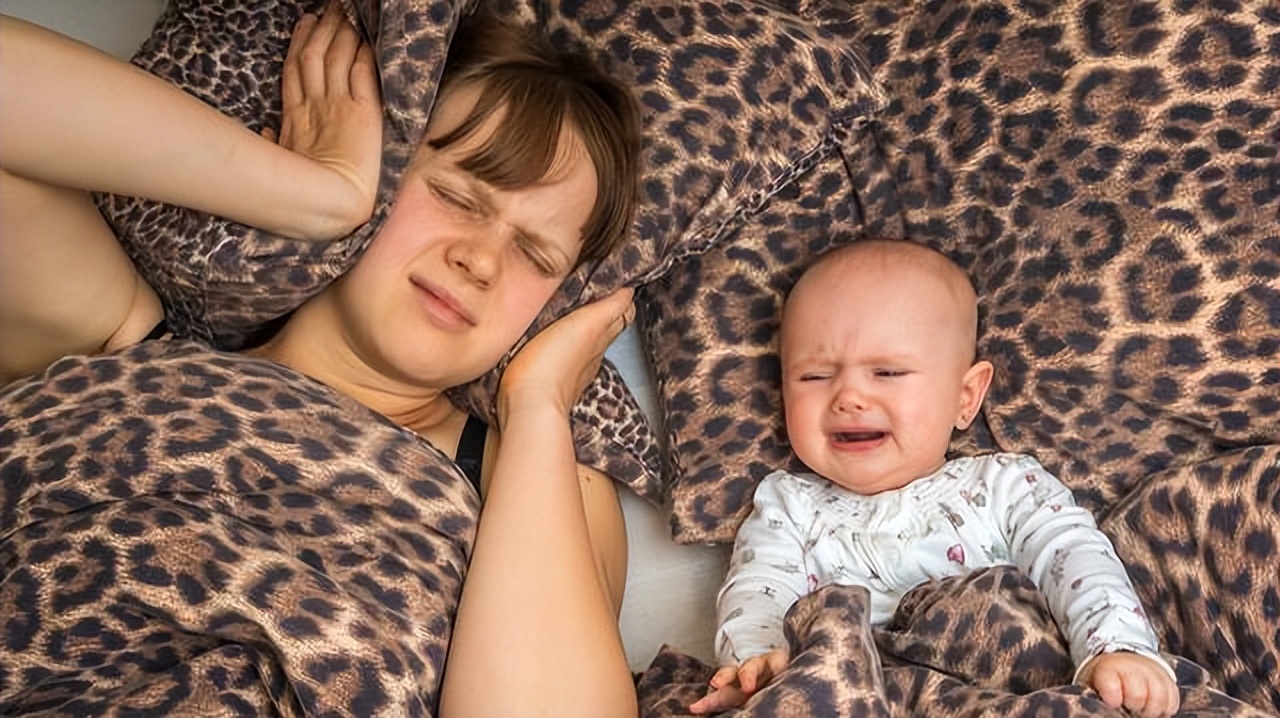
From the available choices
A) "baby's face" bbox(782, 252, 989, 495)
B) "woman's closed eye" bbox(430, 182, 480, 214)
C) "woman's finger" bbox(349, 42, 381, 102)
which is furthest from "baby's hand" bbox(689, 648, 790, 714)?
"woman's finger" bbox(349, 42, 381, 102)

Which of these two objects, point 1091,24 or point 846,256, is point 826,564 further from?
point 1091,24

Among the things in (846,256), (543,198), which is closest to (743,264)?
(846,256)

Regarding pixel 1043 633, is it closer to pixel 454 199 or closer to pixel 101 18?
pixel 454 199

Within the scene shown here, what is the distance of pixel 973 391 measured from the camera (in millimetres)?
1788

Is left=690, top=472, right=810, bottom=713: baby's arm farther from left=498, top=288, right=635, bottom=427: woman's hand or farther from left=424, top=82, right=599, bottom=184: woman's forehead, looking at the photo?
left=424, top=82, right=599, bottom=184: woman's forehead

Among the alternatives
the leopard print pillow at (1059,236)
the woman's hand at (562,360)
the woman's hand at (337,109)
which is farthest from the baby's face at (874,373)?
the woman's hand at (337,109)

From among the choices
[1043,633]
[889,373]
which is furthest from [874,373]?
[1043,633]

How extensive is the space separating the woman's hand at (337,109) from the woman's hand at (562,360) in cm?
29

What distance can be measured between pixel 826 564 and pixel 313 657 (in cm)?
67

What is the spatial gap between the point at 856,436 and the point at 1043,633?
34cm

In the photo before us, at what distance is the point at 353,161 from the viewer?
1.65 metres

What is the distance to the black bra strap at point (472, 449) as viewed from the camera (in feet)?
6.04

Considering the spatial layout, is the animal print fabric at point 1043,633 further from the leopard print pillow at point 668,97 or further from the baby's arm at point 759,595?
the leopard print pillow at point 668,97

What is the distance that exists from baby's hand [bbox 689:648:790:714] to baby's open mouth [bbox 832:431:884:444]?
303 mm
